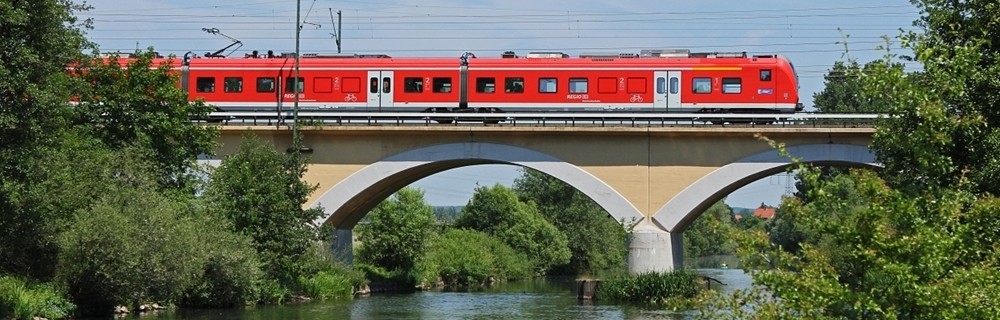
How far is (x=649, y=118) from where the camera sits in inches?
1500

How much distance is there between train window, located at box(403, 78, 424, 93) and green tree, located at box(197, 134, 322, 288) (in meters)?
4.52

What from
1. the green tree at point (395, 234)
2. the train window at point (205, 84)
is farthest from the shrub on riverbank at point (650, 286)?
the train window at point (205, 84)

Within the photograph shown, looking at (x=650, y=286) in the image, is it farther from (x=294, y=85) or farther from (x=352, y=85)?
(x=294, y=85)

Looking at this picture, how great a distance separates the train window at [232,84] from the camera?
39.9 metres

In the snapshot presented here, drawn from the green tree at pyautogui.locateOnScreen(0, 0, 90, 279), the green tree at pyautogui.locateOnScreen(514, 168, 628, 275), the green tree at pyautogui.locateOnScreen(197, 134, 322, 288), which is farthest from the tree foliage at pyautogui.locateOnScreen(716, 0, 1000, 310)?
the green tree at pyautogui.locateOnScreen(514, 168, 628, 275)

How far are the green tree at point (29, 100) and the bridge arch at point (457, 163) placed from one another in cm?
1294

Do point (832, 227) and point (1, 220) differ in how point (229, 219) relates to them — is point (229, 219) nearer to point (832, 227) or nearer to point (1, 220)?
point (1, 220)

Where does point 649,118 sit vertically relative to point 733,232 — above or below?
above

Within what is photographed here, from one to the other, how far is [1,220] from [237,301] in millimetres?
9090

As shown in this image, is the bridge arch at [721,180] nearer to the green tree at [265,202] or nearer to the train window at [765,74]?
the train window at [765,74]

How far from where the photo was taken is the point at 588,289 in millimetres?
39250

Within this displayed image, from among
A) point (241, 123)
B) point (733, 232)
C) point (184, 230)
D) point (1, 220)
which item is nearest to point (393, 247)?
point (241, 123)

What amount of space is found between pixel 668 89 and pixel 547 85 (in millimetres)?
3519

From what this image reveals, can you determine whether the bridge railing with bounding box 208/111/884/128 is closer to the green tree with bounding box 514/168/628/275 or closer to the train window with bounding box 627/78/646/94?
the train window with bounding box 627/78/646/94
